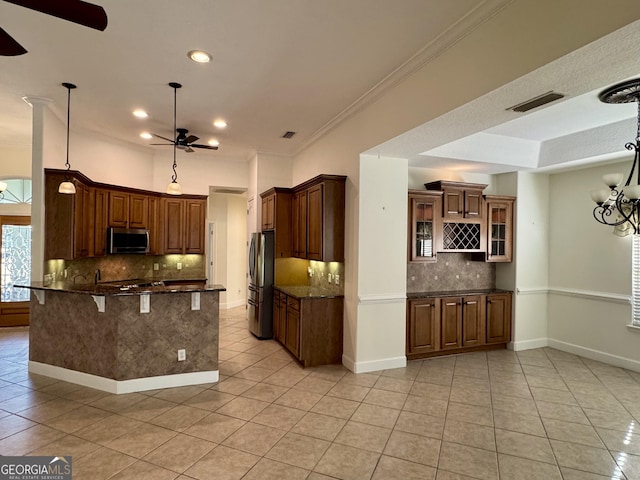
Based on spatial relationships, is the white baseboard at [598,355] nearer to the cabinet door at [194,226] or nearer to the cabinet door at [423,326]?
the cabinet door at [423,326]

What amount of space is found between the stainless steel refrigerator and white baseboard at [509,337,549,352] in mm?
3812

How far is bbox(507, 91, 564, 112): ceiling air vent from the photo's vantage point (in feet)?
8.86

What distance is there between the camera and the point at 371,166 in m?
4.54

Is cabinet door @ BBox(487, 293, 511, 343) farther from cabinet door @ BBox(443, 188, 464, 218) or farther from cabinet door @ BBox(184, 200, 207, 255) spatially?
cabinet door @ BBox(184, 200, 207, 255)

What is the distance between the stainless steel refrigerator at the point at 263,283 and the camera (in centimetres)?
584

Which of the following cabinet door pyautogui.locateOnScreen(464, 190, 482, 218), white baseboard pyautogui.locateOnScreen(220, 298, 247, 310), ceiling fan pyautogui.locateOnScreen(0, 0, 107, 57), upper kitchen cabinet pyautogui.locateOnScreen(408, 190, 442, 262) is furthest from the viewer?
white baseboard pyautogui.locateOnScreen(220, 298, 247, 310)

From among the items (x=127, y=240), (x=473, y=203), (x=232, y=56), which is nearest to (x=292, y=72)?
(x=232, y=56)

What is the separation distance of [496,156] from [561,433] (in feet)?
11.6

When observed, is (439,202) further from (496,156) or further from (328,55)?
(328,55)

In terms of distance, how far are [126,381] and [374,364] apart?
281 centimetres

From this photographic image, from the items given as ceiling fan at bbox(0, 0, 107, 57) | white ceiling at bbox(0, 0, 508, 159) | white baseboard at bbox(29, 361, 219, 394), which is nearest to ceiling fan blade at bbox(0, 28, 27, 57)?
ceiling fan at bbox(0, 0, 107, 57)

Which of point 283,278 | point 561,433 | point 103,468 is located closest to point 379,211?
point 283,278

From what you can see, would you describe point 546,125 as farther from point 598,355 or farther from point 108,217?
point 108,217

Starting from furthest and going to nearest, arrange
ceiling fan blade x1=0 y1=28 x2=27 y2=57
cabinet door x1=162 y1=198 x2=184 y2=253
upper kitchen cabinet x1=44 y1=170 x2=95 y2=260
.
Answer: cabinet door x1=162 y1=198 x2=184 y2=253
upper kitchen cabinet x1=44 y1=170 x2=95 y2=260
ceiling fan blade x1=0 y1=28 x2=27 y2=57
